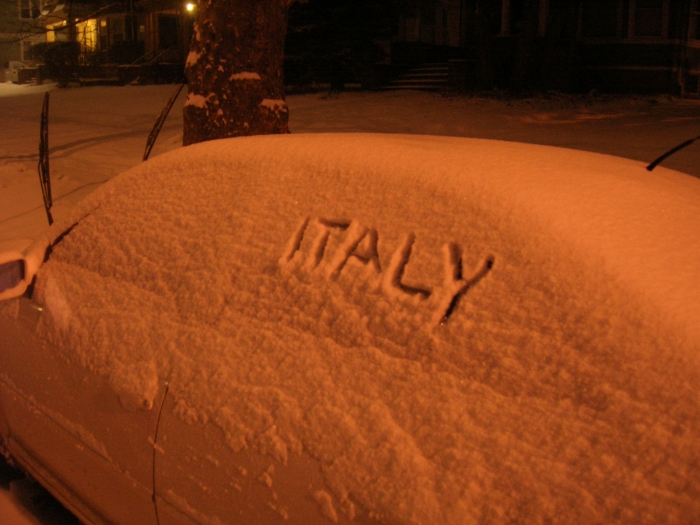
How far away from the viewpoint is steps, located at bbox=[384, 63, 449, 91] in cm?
1902

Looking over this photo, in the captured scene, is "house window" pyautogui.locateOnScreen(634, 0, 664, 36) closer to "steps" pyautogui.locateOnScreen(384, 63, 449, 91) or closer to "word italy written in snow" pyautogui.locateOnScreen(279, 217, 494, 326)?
"steps" pyautogui.locateOnScreen(384, 63, 449, 91)

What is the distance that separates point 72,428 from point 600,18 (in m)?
20.8

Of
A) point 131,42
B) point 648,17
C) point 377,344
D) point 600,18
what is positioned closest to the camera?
point 377,344

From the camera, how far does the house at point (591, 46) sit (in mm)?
17906

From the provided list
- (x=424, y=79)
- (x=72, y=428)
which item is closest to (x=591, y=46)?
(x=424, y=79)

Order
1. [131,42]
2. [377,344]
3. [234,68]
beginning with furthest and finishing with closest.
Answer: [131,42] → [234,68] → [377,344]

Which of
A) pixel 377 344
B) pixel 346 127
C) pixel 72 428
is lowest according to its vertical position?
pixel 72 428

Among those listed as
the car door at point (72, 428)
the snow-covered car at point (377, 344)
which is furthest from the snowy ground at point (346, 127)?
the snow-covered car at point (377, 344)

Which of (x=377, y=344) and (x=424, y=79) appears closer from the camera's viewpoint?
(x=377, y=344)

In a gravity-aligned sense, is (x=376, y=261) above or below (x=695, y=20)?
below

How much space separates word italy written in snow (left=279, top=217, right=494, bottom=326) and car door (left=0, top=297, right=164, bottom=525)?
1.82 feet

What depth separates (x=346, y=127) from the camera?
12812 millimetres

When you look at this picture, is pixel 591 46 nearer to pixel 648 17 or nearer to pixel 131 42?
pixel 648 17

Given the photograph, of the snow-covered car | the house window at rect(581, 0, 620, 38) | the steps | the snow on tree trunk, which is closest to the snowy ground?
the steps
